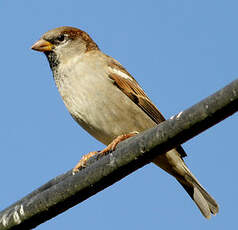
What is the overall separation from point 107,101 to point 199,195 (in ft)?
4.02

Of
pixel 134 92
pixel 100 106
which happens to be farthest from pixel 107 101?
pixel 134 92

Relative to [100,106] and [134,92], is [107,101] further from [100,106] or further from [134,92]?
[134,92]

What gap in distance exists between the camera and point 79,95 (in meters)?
4.73

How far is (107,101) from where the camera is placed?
185 inches

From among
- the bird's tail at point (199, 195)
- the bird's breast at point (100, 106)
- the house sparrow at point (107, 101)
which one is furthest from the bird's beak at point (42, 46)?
the bird's tail at point (199, 195)

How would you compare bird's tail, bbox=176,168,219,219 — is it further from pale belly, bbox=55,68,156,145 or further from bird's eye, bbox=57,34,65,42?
bird's eye, bbox=57,34,65,42

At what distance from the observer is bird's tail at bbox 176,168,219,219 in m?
4.70

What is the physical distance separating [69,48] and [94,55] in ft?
1.18

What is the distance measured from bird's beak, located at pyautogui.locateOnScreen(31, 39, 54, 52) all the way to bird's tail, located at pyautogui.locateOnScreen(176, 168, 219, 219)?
1.93 metres

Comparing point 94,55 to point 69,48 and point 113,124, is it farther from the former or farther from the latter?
point 113,124

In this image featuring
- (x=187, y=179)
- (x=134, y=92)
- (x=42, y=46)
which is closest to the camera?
(x=187, y=179)

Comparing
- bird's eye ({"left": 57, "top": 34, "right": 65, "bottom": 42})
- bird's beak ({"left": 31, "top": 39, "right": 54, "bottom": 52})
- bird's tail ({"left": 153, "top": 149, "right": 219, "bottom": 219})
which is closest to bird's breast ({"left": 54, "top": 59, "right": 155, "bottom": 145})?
bird's tail ({"left": 153, "top": 149, "right": 219, "bottom": 219})

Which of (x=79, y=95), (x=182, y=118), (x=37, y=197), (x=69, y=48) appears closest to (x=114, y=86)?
(x=79, y=95)

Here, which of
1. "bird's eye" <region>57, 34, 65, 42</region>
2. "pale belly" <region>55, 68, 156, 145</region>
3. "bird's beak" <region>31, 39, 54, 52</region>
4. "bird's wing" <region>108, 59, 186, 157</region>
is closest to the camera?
"pale belly" <region>55, 68, 156, 145</region>
